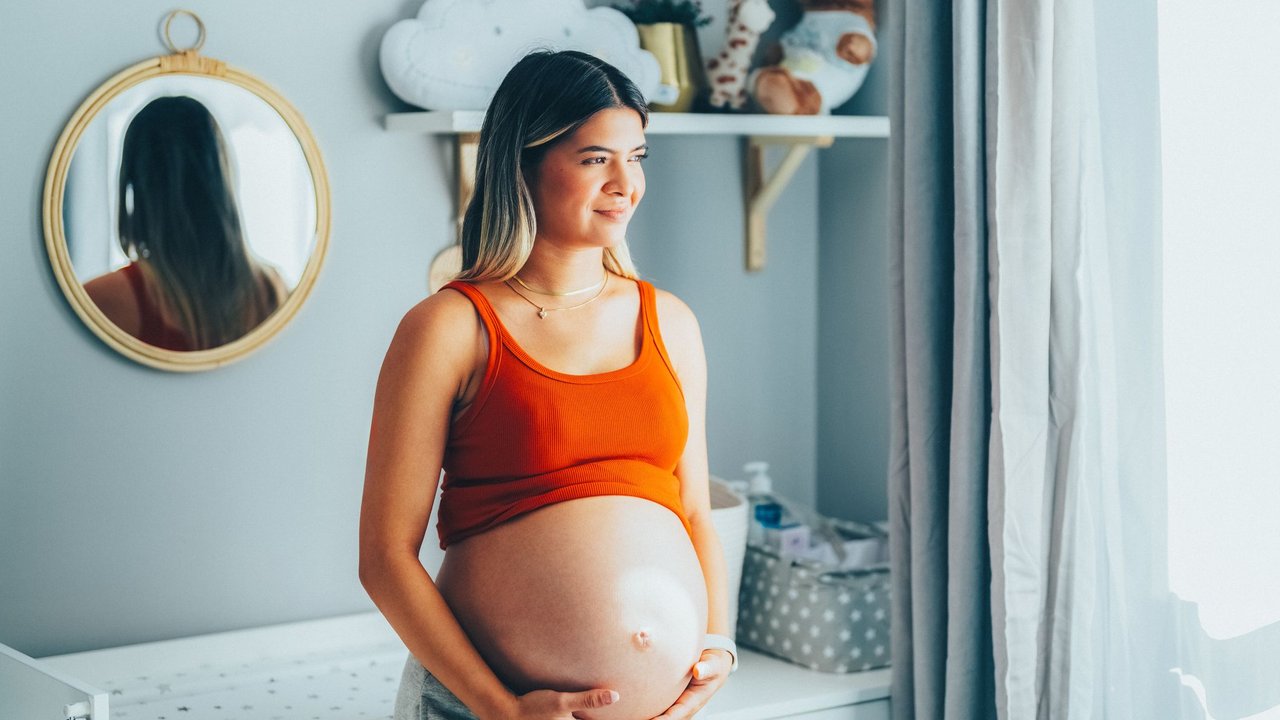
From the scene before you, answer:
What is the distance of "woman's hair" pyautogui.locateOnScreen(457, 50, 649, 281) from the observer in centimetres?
138

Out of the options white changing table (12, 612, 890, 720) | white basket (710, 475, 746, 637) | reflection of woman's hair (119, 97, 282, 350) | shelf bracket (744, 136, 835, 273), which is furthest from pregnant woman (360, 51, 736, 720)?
shelf bracket (744, 136, 835, 273)

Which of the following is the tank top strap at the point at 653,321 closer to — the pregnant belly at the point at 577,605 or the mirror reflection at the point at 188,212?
the pregnant belly at the point at 577,605

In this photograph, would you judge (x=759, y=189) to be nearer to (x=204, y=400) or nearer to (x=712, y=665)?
(x=204, y=400)

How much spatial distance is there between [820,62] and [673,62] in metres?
0.25

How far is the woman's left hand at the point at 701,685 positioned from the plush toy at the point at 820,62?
1.07 metres

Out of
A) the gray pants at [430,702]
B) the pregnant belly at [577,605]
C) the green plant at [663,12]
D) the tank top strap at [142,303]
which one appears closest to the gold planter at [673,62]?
the green plant at [663,12]

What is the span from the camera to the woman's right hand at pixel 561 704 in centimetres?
129

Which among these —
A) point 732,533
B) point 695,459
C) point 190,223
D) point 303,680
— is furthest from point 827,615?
point 190,223

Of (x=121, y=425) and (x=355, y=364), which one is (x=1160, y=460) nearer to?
(x=355, y=364)

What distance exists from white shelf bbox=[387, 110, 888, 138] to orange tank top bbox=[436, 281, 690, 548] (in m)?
0.64

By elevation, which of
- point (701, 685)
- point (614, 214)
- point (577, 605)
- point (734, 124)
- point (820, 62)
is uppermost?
point (820, 62)

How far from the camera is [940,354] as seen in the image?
1.80 meters

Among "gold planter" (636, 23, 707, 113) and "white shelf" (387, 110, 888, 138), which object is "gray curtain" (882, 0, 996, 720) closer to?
"white shelf" (387, 110, 888, 138)

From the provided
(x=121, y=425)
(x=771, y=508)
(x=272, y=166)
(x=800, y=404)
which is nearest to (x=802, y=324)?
(x=800, y=404)
